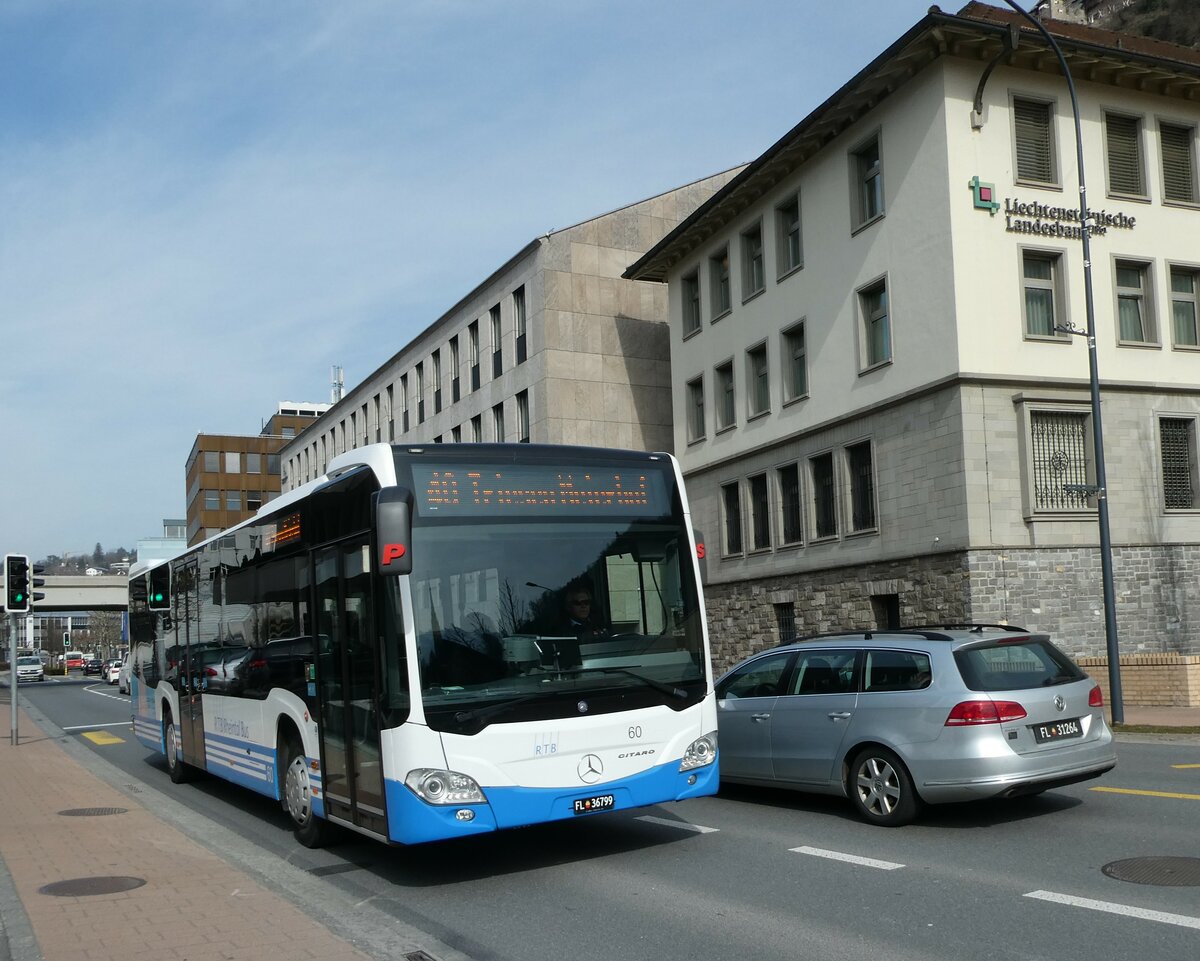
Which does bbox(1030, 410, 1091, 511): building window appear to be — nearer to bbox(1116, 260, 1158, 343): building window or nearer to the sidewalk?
bbox(1116, 260, 1158, 343): building window

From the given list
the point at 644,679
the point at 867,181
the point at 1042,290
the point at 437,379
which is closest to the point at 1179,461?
the point at 1042,290

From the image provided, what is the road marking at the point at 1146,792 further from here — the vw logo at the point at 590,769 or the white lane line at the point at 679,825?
the vw logo at the point at 590,769

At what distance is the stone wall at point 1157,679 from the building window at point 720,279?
16.4 m

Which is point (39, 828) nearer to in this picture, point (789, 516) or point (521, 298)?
point (789, 516)

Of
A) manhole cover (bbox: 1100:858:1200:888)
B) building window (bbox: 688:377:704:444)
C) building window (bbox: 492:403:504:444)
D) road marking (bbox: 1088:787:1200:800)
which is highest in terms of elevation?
building window (bbox: 492:403:504:444)

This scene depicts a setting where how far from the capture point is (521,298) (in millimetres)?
44844

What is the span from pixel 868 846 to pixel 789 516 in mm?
23879

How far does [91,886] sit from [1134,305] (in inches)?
1000

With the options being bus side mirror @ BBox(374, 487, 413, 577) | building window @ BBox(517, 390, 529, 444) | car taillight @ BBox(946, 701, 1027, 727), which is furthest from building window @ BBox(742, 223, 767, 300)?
bus side mirror @ BBox(374, 487, 413, 577)

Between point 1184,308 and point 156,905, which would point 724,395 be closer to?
point 1184,308

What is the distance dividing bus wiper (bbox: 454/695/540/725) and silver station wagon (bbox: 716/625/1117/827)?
10.4 feet

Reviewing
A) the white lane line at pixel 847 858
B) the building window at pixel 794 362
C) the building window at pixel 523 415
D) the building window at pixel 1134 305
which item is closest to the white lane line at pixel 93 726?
the building window at pixel 794 362

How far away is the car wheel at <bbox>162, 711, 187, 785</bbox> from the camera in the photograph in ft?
51.6

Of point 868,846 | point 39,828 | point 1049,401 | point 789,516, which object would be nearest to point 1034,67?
point 1049,401
